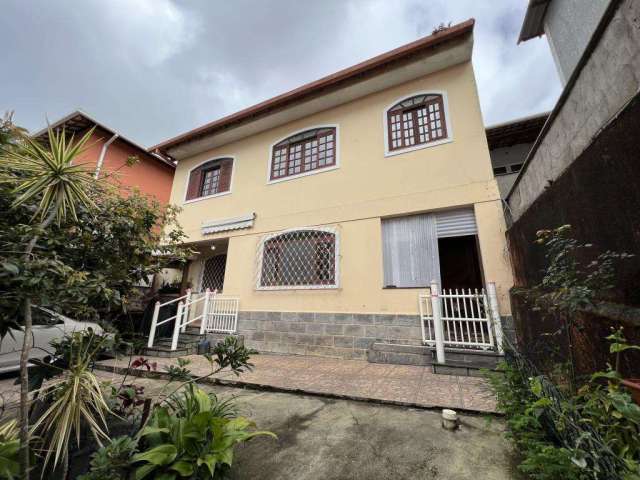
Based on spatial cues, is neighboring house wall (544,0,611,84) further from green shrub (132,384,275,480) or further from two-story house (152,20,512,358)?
green shrub (132,384,275,480)

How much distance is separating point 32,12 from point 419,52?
28.5 ft

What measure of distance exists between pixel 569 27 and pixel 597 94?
5200 millimetres

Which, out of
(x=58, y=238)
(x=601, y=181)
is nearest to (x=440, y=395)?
(x=601, y=181)

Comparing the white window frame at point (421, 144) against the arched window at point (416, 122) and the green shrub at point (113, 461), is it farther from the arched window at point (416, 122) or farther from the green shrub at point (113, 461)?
the green shrub at point (113, 461)

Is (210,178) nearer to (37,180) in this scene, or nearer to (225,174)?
(225,174)

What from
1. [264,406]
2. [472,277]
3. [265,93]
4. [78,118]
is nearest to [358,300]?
[264,406]

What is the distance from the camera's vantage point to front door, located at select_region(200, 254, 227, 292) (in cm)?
881

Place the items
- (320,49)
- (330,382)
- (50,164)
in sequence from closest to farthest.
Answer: (50,164) → (330,382) → (320,49)

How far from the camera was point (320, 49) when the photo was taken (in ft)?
27.1

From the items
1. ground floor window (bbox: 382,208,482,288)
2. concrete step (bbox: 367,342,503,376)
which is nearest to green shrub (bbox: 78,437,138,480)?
concrete step (bbox: 367,342,503,376)

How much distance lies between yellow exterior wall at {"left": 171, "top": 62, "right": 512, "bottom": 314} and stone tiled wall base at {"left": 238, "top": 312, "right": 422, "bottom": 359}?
202 millimetres

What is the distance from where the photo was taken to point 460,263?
7.77 meters

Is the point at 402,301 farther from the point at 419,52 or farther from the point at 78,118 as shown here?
the point at 78,118

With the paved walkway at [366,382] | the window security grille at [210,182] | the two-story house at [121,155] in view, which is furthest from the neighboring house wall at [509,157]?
the two-story house at [121,155]
